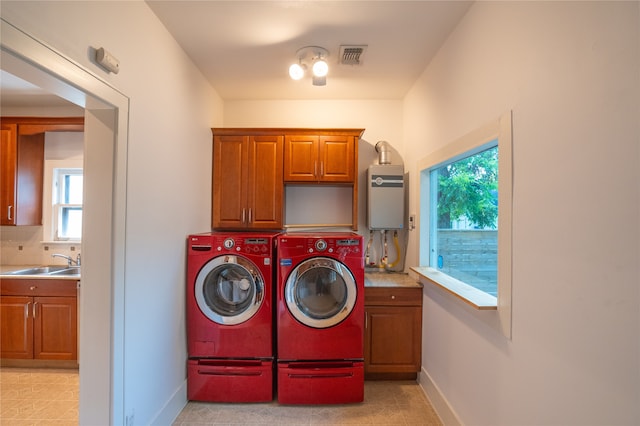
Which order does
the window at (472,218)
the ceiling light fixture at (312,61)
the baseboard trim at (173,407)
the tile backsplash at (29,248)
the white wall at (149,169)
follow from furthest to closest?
the tile backsplash at (29,248)
the ceiling light fixture at (312,61)
the baseboard trim at (173,407)
the window at (472,218)
the white wall at (149,169)

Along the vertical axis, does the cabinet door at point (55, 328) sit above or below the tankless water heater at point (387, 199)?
below

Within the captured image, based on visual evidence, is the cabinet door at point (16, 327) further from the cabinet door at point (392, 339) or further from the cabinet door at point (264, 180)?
the cabinet door at point (392, 339)

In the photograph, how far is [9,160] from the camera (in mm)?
2826

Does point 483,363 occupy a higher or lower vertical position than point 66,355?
higher

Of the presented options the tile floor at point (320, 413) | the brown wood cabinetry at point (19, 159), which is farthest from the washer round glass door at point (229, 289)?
the brown wood cabinetry at point (19, 159)

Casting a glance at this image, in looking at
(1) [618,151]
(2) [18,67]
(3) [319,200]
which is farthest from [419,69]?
(2) [18,67]

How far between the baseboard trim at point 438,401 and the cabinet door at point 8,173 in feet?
14.3

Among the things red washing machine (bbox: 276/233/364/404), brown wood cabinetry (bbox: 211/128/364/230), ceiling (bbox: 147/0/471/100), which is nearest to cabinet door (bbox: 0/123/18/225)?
brown wood cabinetry (bbox: 211/128/364/230)

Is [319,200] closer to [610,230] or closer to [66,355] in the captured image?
A: [610,230]

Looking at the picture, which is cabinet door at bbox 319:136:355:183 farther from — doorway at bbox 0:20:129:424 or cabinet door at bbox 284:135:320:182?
doorway at bbox 0:20:129:424

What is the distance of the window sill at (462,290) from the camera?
144 cm

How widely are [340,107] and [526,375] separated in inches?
113

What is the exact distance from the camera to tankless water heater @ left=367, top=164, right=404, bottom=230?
2.86 m

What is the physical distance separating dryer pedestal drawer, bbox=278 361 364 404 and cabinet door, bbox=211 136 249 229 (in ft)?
4.80
